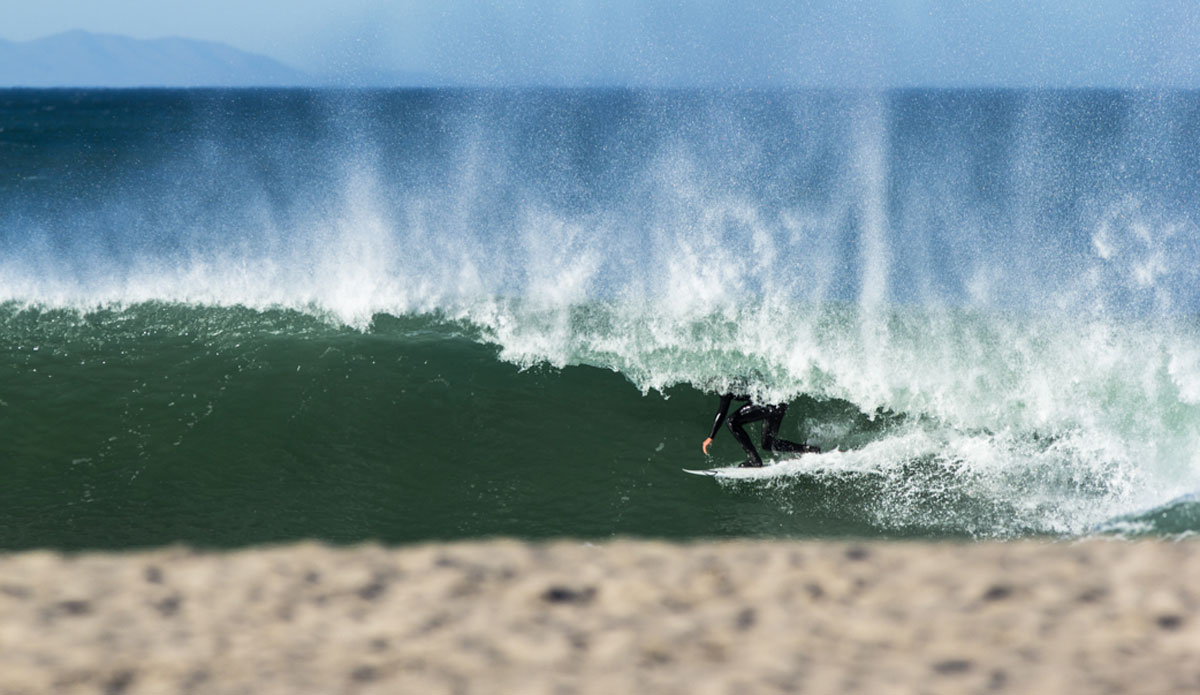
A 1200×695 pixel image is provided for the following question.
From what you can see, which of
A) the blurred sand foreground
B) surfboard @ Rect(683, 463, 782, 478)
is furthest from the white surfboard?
the blurred sand foreground

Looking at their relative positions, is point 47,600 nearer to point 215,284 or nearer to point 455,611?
point 455,611

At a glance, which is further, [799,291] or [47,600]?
[799,291]

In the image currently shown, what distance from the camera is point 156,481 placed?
900 cm

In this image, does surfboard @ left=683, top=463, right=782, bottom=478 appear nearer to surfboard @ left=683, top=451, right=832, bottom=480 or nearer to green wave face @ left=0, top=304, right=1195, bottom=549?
surfboard @ left=683, top=451, right=832, bottom=480

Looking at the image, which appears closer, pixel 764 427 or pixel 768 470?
pixel 768 470

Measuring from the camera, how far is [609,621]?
429 cm

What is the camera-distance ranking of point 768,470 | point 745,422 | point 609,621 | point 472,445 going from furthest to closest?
point 472,445 → point 745,422 → point 768,470 → point 609,621

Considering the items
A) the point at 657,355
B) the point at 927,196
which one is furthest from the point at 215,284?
the point at 927,196

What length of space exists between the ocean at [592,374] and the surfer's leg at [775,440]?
10.5 inches

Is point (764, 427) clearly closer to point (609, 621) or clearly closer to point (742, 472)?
point (742, 472)

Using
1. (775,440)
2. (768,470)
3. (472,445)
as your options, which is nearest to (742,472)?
(768,470)

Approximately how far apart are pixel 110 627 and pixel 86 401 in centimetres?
713

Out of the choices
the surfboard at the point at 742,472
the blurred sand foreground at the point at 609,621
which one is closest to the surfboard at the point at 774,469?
the surfboard at the point at 742,472

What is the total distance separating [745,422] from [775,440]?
0.33 meters
